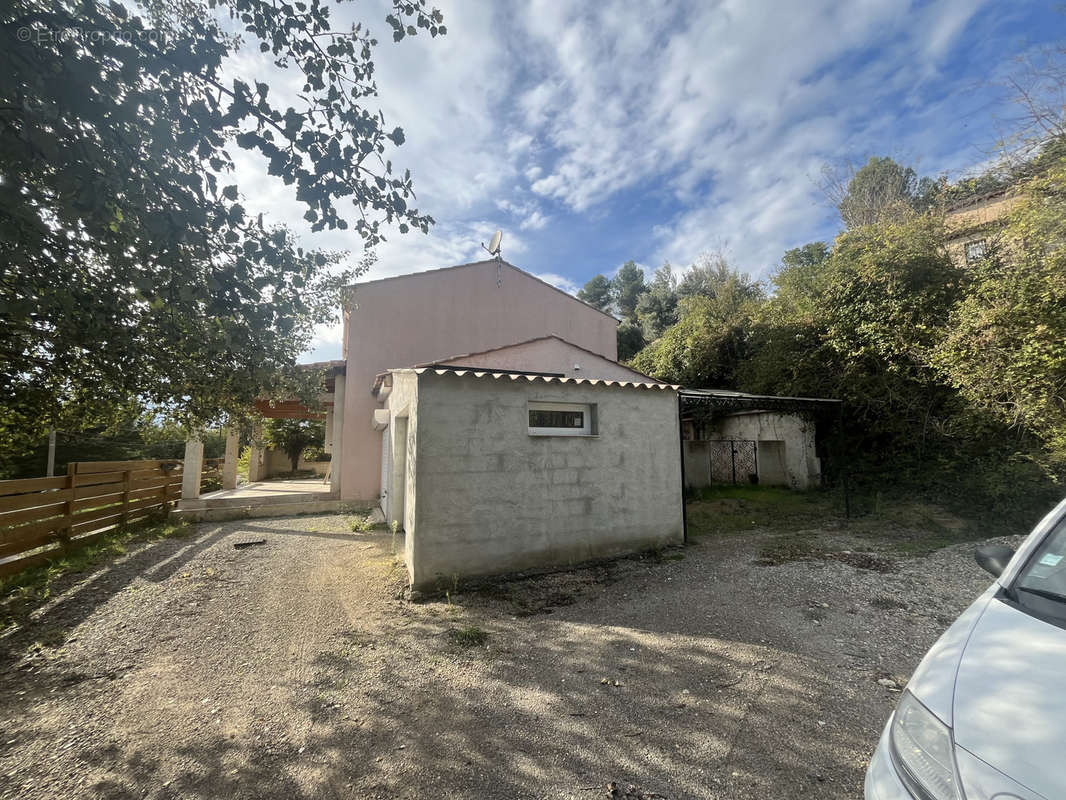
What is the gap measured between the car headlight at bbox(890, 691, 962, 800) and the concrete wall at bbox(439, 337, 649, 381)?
7129 millimetres

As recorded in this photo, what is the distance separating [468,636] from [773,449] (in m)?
12.7

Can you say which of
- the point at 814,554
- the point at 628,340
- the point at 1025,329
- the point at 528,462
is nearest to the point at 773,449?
the point at 1025,329

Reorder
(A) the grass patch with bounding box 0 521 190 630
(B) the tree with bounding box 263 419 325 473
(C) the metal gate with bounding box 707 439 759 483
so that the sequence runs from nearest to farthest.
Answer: (A) the grass patch with bounding box 0 521 190 630
(C) the metal gate with bounding box 707 439 759 483
(B) the tree with bounding box 263 419 325 473

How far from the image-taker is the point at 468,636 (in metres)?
4.06

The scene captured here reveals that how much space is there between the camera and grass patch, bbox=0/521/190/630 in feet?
16.0

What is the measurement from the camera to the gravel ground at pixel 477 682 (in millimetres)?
2400

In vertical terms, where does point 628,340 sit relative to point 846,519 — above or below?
above

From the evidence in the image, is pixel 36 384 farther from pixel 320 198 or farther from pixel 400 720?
pixel 400 720

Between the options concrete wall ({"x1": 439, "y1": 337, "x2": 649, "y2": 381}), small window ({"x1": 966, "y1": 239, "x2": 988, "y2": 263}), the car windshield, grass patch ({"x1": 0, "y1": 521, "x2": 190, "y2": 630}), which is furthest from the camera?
small window ({"x1": 966, "y1": 239, "x2": 988, "y2": 263})

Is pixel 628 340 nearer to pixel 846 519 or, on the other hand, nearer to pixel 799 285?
pixel 799 285

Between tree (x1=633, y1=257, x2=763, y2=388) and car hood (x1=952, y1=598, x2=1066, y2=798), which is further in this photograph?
tree (x1=633, y1=257, x2=763, y2=388)

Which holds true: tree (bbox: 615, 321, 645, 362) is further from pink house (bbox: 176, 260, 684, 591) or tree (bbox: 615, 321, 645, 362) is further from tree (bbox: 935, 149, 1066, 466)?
tree (bbox: 935, 149, 1066, 466)

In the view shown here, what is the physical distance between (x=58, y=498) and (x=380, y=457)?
19.3 feet

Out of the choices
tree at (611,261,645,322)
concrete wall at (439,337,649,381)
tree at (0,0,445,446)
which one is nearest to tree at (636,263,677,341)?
tree at (611,261,645,322)
